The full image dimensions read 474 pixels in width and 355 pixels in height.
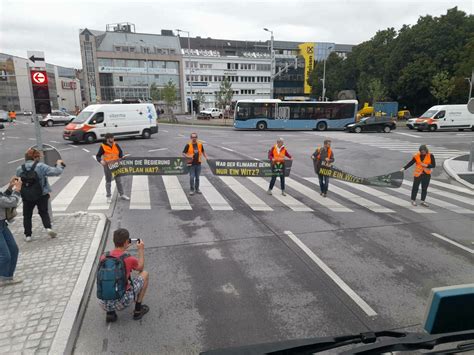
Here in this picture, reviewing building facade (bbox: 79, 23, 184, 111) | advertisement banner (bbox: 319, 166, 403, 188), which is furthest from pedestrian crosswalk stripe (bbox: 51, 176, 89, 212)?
building facade (bbox: 79, 23, 184, 111)

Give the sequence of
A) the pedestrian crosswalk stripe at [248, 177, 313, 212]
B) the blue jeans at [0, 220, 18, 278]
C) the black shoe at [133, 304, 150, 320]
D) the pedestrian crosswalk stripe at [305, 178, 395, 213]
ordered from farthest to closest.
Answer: the pedestrian crosswalk stripe at [305, 178, 395, 213] → the pedestrian crosswalk stripe at [248, 177, 313, 212] → the blue jeans at [0, 220, 18, 278] → the black shoe at [133, 304, 150, 320]

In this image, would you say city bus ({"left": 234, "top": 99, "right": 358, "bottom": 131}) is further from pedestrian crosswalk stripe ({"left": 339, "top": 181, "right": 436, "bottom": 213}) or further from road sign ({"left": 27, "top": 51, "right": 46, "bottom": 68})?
road sign ({"left": 27, "top": 51, "right": 46, "bottom": 68})

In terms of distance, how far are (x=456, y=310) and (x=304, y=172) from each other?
12427 millimetres

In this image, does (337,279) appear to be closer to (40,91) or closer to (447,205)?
(447,205)

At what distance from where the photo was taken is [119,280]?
3914 mm

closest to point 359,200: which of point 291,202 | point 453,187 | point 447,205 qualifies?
point 291,202

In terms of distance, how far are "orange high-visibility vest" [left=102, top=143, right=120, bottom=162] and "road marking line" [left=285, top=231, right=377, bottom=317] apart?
5.87 meters

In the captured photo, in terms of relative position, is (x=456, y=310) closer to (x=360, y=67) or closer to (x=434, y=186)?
(x=434, y=186)

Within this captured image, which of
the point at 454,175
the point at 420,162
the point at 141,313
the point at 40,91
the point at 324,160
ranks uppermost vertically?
the point at 40,91

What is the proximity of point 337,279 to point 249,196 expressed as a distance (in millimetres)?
5423

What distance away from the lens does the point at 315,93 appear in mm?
80562

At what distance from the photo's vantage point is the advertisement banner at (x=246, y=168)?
11086mm

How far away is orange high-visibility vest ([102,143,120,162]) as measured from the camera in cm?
982

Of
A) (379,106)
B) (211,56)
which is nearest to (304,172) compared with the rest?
(379,106)
